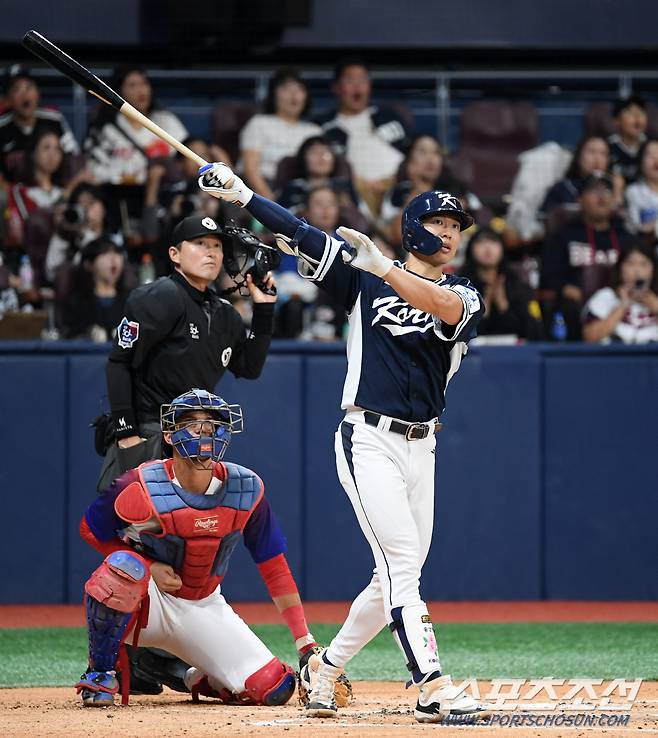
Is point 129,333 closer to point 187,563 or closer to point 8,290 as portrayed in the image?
point 187,563

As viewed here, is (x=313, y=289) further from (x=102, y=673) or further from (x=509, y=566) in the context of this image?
(x=102, y=673)

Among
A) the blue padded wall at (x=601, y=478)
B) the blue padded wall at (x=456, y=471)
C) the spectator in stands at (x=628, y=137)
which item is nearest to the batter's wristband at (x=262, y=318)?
the blue padded wall at (x=456, y=471)

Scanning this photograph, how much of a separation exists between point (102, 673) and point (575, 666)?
7.40 feet

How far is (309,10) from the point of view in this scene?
10.7 metres

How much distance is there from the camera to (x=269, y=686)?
189 inches

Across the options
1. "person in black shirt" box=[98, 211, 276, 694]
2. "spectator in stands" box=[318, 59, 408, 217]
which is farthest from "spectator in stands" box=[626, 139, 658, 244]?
"person in black shirt" box=[98, 211, 276, 694]

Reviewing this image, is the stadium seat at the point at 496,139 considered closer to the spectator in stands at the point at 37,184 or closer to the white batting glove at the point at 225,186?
the spectator in stands at the point at 37,184

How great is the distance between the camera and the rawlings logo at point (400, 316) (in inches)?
179

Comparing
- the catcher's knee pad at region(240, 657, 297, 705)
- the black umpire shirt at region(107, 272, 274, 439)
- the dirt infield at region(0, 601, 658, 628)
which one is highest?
the black umpire shirt at region(107, 272, 274, 439)

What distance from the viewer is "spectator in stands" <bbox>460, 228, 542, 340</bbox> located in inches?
331

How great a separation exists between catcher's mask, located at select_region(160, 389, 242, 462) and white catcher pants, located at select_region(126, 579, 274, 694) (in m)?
0.56

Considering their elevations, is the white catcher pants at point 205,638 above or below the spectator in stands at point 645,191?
below

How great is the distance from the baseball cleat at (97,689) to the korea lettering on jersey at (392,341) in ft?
4.02

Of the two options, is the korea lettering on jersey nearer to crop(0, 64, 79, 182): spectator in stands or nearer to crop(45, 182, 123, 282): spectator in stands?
crop(45, 182, 123, 282): spectator in stands
